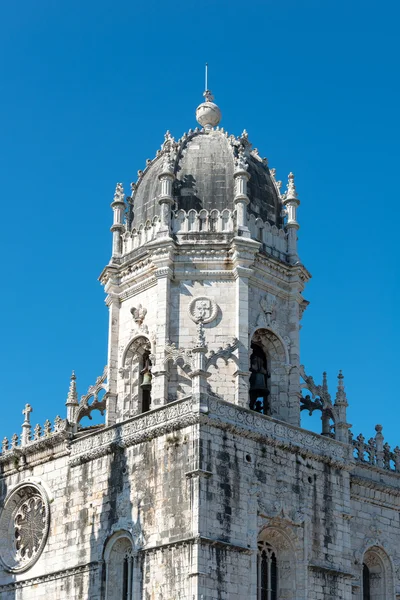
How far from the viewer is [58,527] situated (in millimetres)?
36125

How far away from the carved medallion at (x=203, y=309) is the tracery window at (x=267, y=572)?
6.93 m

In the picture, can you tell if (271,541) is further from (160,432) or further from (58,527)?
(58,527)

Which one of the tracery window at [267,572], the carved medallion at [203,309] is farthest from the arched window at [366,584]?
the carved medallion at [203,309]

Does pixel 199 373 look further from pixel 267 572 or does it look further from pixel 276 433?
pixel 267 572

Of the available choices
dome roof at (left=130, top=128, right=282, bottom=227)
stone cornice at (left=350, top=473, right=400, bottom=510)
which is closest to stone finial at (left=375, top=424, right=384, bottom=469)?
stone cornice at (left=350, top=473, right=400, bottom=510)

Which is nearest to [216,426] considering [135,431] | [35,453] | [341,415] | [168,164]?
[135,431]

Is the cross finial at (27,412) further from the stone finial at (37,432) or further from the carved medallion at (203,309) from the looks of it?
the carved medallion at (203,309)

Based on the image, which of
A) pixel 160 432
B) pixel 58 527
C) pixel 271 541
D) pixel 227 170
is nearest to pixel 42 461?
pixel 58 527

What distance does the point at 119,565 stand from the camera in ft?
111

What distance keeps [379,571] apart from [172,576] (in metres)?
9.74

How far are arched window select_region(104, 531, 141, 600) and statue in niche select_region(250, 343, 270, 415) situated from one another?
6010mm

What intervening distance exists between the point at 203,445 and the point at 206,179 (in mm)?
9753

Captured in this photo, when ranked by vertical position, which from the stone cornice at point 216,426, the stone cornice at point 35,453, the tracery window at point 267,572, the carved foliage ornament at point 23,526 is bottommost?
the tracery window at point 267,572

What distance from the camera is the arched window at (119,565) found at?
33281 millimetres
